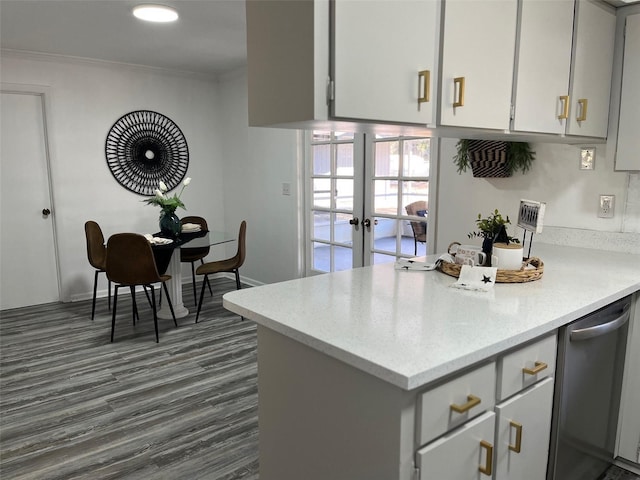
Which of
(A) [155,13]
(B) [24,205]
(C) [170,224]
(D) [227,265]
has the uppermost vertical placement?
(A) [155,13]

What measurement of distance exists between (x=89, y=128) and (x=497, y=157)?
4.03m

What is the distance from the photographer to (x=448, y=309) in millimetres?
1538

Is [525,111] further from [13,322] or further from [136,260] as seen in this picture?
[13,322]

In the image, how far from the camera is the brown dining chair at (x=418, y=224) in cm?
349

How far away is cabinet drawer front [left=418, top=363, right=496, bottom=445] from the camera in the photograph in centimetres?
117

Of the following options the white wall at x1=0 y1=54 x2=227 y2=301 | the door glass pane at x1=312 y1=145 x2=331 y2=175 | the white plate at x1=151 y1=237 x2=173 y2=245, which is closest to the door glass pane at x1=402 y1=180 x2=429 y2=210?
the door glass pane at x1=312 y1=145 x2=331 y2=175

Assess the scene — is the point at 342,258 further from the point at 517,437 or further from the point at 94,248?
the point at 517,437

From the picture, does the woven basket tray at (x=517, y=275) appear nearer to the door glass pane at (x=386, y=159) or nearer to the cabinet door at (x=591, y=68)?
the cabinet door at (x=591, y=68)

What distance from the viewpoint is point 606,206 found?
2461mm

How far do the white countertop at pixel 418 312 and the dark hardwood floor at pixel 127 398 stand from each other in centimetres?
101

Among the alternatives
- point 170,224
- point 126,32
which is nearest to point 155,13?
point 126,32

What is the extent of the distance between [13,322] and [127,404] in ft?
7.27

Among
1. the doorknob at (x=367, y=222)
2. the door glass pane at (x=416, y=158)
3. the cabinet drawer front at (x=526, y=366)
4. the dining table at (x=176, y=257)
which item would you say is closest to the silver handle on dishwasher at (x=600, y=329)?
the cabinet drawer front at (x=526, y=366)

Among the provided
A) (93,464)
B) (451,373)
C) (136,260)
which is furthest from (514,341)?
(136,260)
